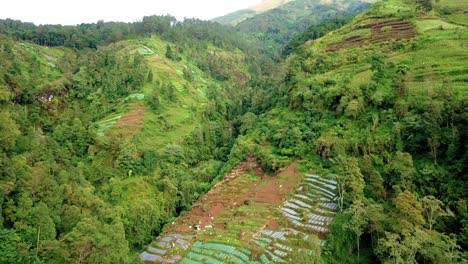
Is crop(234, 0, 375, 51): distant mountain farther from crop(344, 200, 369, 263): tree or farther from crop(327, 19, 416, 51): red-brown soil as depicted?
crop(344, 200, 369, 263): tree

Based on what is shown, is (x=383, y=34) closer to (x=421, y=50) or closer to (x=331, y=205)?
(x=421, y=50)

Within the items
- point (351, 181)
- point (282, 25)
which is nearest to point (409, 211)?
point (351, 181)

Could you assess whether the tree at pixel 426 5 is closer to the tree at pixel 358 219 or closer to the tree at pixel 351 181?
the tree at pixel 351 181

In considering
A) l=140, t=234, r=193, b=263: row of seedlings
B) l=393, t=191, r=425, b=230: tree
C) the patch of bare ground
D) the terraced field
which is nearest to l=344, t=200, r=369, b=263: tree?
l=393, t=191, r=425, b=230: tree

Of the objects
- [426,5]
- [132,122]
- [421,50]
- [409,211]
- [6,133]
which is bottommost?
[409,211]

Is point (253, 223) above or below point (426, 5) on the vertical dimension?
below

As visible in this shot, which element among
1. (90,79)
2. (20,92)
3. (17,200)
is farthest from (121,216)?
(90,79)
